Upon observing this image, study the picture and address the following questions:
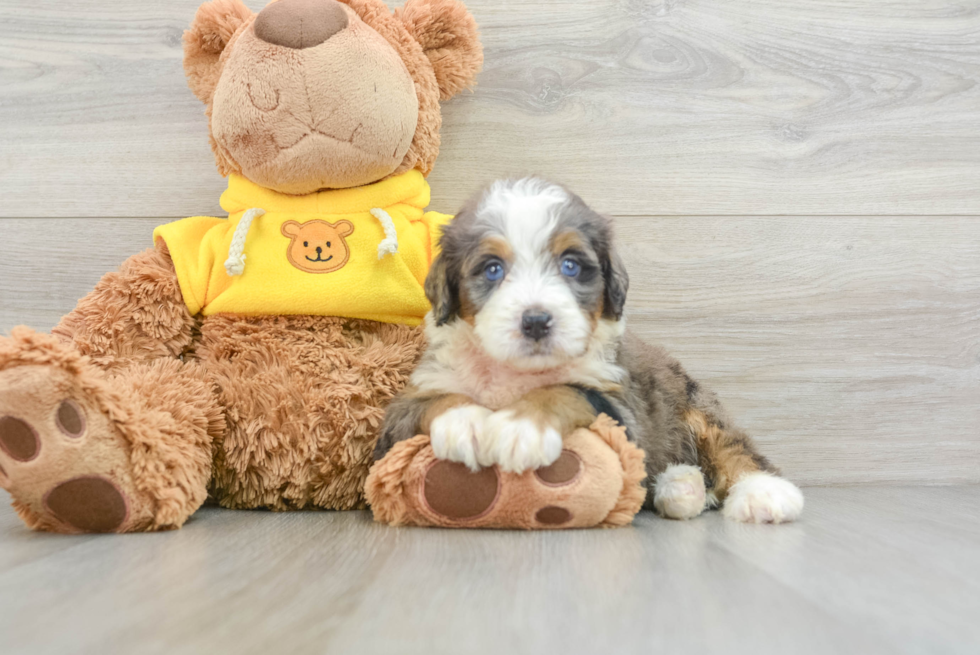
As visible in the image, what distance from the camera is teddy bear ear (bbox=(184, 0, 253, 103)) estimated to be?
2.31 m

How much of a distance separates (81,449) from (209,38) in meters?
1.32

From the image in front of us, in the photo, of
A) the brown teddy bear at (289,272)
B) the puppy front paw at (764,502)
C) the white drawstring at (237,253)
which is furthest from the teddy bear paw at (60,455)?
the puppy front paw at (764,502)

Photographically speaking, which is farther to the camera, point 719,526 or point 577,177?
point 577,177

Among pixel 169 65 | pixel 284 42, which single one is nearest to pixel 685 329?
pixel 284 42

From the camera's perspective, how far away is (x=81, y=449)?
172cm

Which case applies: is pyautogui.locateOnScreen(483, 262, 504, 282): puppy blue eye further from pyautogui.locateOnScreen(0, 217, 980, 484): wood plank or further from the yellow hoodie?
pyautogui.locateOnScreen(0, 217, 980, 484): wood plank

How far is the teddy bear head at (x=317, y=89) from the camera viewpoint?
83.0 inches

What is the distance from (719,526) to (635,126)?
4.80 ft

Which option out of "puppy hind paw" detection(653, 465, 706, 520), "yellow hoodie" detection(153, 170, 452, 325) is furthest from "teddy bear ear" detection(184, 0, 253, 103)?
"puppy hind paw" detection(653, 465, 706, 520)

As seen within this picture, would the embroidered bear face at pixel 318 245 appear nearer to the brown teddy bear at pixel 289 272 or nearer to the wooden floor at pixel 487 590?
the brown teddy bear at pixel 289 272

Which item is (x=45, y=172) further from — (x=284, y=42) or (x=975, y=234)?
(x=975, y=234)

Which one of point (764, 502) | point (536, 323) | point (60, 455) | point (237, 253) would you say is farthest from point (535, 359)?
point (60, 455)

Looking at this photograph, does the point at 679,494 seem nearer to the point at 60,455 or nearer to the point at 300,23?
the point at 60,455

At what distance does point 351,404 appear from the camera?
214 centimetres
